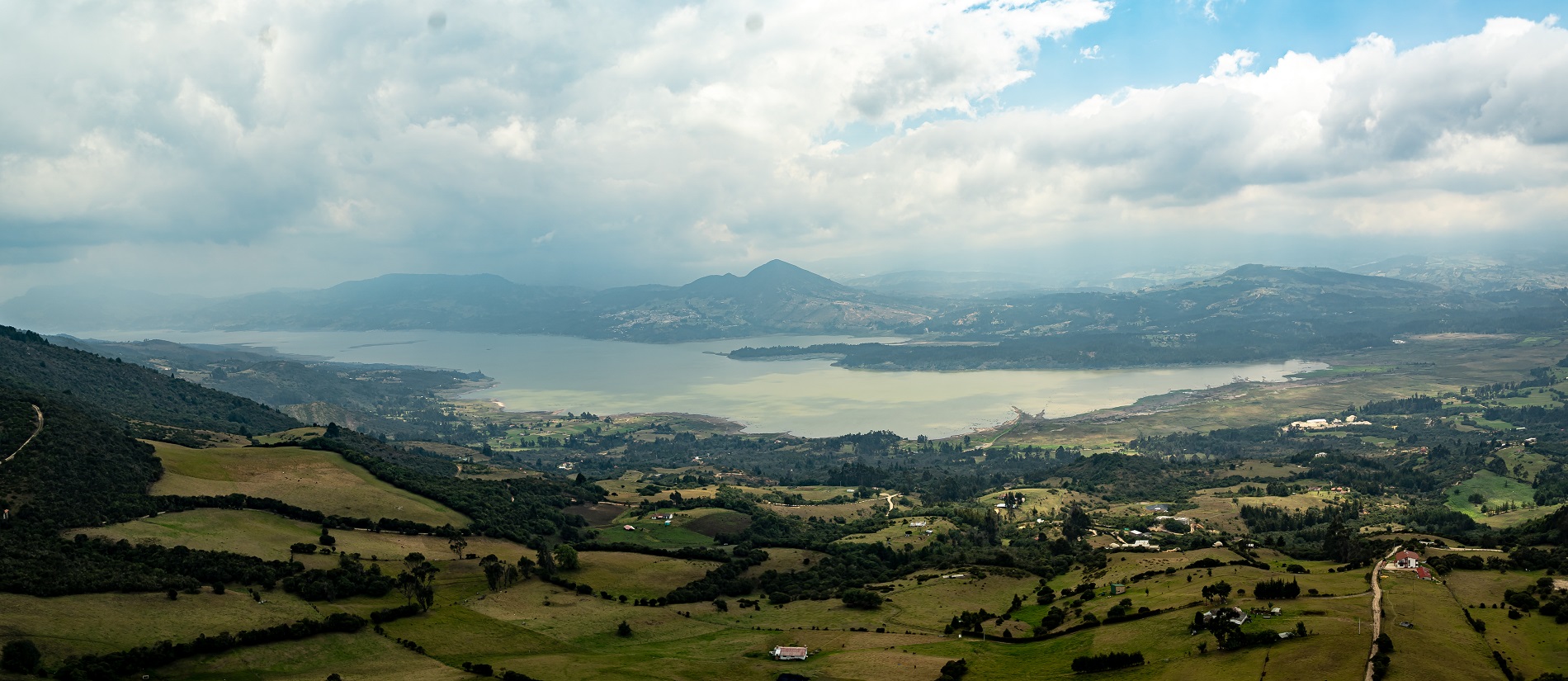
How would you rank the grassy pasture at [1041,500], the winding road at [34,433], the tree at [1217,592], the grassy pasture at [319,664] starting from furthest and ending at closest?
the grassy pasture at [1041,500] → the winding road at [34,433] → the tree at [1217,592] → the grassy pasture at [319,664]

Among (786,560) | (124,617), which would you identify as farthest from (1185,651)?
(124,617)

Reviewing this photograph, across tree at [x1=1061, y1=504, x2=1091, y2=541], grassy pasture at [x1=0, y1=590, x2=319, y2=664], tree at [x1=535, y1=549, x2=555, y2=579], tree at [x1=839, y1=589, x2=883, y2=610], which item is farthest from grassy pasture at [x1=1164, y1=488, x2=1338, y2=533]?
grassy pasture at [x1=0, y1=590, x2=319, y2=664]

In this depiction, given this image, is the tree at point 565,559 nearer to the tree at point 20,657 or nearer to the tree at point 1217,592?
the tree at point 20,657

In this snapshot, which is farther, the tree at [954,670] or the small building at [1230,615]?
the small building at [1230,615]

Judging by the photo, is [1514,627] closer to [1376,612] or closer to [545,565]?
[1376,612]

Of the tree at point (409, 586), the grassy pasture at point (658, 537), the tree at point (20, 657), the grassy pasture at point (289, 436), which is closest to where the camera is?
the tree at point (20, 657)

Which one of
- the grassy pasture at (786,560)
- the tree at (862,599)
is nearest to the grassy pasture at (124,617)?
the tree at (862,599)

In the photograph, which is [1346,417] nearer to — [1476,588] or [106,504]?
[1476,588]
